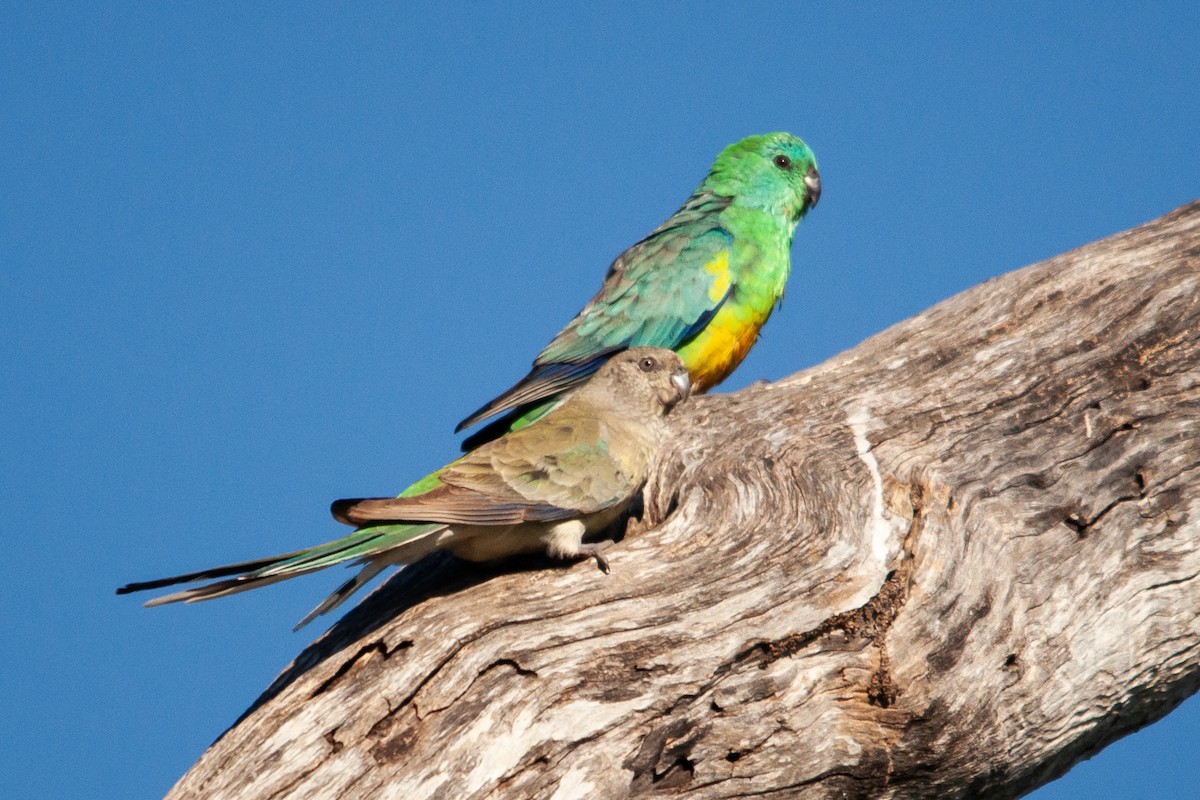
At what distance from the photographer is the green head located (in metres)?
9.50

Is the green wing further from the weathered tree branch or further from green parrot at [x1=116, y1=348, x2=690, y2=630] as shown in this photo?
the weathered tree branch

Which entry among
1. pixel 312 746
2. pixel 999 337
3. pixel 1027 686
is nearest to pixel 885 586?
pixel 1027 686

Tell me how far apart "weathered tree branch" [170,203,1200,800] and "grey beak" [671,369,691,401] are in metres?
1.19

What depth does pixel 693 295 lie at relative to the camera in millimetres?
8461

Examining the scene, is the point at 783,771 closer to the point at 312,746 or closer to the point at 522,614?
the point at 522,614

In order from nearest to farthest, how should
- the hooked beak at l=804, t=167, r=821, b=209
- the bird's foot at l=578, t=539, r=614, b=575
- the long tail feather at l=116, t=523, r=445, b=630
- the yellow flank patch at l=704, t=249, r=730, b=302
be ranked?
the long tail feather at l=116, t=523, r=445, b=630 → the bird's foot at l=578, t=539, r=614, b=575 → the yellow flank patch at l=704, t=249, r=730, b=302 → the hooked beak at l=804, t=167, r=821, b=209

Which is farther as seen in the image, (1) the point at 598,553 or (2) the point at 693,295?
(2) the point at 693,295

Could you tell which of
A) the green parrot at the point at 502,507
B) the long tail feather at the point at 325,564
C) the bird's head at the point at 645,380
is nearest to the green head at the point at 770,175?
the bird's head at the point at 645,380

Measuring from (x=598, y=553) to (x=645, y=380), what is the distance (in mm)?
1691

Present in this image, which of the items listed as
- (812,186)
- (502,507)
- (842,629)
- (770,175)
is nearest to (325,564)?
(502,507)

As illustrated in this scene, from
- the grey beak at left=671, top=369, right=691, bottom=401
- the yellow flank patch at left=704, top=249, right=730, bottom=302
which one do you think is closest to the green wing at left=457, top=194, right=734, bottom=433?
the yellow flank patch at left=704, top=249, right=730, bottom=302

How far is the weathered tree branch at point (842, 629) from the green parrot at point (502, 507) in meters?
0.20

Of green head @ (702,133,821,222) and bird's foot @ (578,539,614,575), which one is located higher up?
green head @ (702,133,821,222)

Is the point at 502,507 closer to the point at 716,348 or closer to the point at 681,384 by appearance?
the point at 681,384
